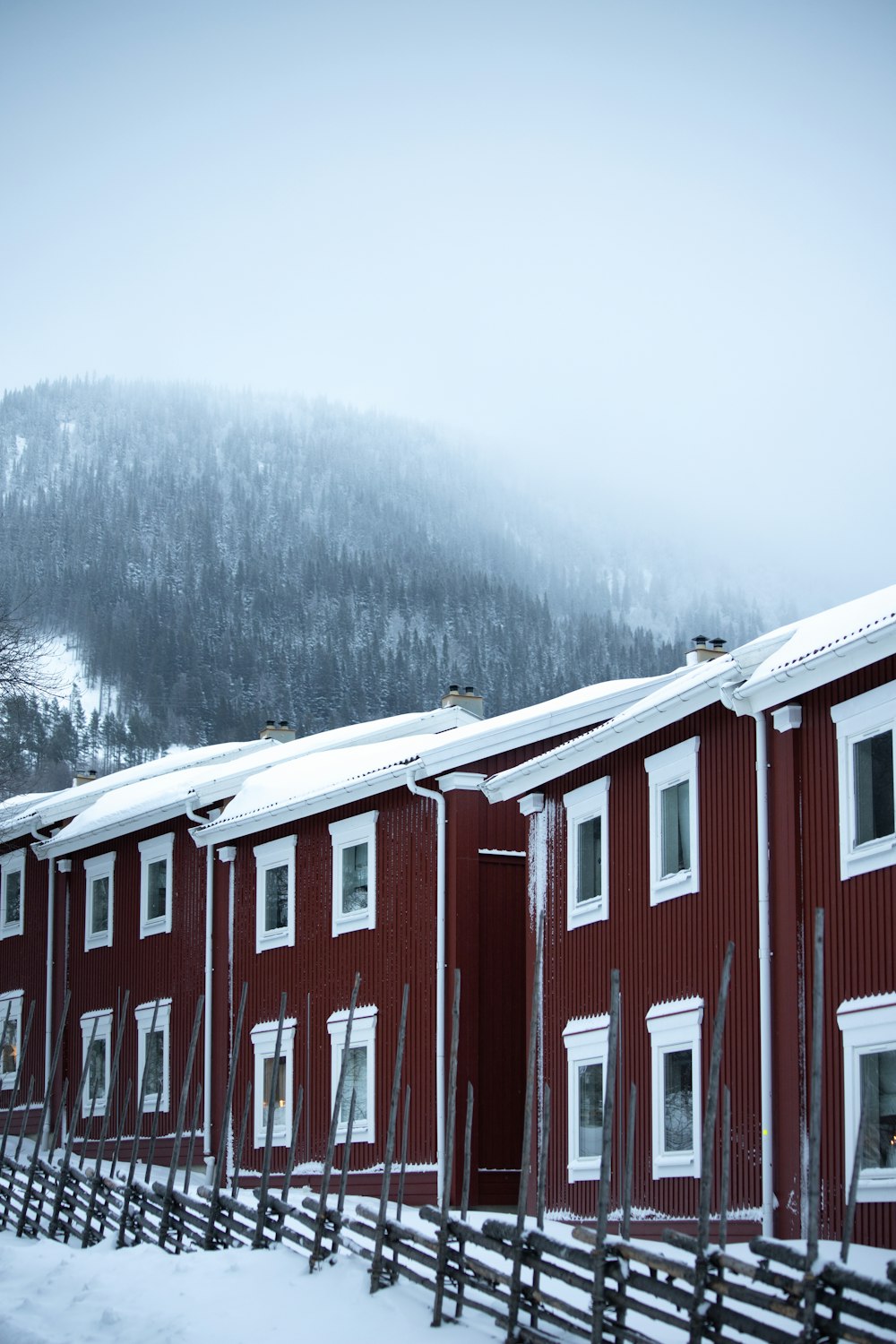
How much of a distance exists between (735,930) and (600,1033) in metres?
3.59

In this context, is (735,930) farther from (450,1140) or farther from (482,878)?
(482,878)

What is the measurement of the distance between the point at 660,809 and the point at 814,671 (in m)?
4.44

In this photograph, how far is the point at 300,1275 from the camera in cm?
1808

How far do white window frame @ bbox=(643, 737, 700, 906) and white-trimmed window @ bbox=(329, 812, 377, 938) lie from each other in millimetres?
7716

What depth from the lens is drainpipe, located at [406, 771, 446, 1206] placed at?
25.0 meters

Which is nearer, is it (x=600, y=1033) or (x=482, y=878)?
(x=600, y=1033)

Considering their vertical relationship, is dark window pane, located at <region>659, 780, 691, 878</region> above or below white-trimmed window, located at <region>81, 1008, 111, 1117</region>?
above

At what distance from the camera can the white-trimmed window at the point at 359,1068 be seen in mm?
26609

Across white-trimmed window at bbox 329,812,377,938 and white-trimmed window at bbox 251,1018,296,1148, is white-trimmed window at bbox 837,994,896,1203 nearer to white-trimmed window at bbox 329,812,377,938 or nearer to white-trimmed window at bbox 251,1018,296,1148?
white-trimmed window at bbox 329,812,377,938

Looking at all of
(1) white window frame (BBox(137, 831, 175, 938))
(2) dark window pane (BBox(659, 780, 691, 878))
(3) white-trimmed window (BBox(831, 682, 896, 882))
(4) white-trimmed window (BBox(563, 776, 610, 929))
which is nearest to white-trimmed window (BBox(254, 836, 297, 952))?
(1) white window frame (BBox(137, 831, 175, 938))

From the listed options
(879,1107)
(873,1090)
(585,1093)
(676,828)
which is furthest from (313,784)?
(879,1107)

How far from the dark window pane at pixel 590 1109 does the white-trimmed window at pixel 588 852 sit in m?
2.06

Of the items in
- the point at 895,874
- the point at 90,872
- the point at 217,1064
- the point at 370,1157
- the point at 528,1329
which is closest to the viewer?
the point at 528,1329

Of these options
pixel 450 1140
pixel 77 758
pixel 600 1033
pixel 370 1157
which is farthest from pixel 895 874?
pixel 77 758
